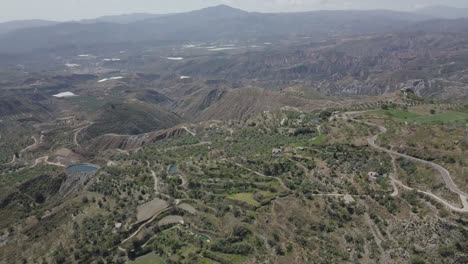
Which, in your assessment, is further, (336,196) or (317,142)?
(317,142)

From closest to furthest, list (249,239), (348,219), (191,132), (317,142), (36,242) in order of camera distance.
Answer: (249,239), (348,219), (36,242), (317,142), (191,132)

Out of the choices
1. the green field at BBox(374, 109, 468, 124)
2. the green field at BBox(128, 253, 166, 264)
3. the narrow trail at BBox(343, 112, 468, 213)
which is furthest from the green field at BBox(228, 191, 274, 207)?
the green field at BBox(374, 109, 468, 124)

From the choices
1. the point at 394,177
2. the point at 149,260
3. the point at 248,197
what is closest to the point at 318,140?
the point at 394,177

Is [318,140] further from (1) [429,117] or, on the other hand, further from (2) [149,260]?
(2) [149,260]

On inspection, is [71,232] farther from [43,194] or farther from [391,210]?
[391,210]

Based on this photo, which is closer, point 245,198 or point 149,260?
point 149,260

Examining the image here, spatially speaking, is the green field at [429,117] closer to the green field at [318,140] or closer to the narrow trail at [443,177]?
the narrow trail at [443,177]

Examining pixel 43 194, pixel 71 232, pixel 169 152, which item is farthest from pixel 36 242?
pixel 169 152

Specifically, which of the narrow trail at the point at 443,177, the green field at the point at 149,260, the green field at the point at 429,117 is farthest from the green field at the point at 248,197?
the green field at the point at 429,117

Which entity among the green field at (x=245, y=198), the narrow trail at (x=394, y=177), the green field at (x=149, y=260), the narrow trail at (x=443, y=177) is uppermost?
the narrow trail at (x=443, y=177)
